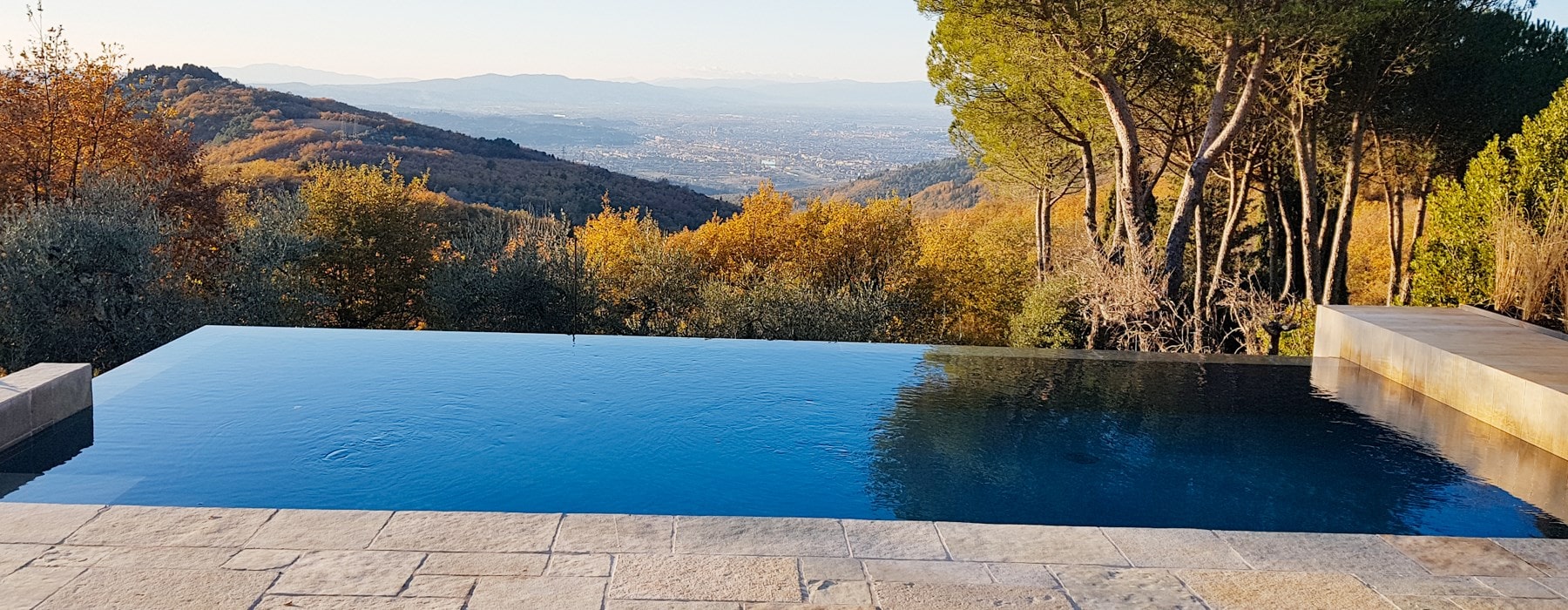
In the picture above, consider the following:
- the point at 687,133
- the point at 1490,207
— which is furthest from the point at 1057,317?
the point at 687,133

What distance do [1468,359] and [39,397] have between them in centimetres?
736

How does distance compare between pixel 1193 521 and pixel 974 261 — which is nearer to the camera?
pixel 1193 521

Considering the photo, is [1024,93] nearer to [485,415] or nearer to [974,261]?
[974,261]

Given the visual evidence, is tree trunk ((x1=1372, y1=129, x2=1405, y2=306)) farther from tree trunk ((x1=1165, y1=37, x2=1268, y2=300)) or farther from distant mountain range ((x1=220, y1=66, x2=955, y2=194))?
distant mountain range ((x1=220, y1=66, x2=955, y2=194))

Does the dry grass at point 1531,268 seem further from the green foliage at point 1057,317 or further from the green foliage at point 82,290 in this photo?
the green foliage at point 82,290

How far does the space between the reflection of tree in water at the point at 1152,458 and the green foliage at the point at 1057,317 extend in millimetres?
5697

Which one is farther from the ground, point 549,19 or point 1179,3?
point 549,19

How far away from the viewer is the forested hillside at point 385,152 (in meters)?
39.2

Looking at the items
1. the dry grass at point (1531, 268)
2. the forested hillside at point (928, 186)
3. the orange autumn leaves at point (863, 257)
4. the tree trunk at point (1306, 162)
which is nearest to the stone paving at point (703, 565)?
the dry grass at point (1531, 268)

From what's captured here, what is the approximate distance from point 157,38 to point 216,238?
2980 centimetres

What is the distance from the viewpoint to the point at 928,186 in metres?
53.2

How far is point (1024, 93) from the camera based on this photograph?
14922 millimetres

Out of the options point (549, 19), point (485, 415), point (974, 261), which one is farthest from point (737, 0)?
point (485, 415)

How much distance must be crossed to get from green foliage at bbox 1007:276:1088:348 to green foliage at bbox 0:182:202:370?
29.9 feet
